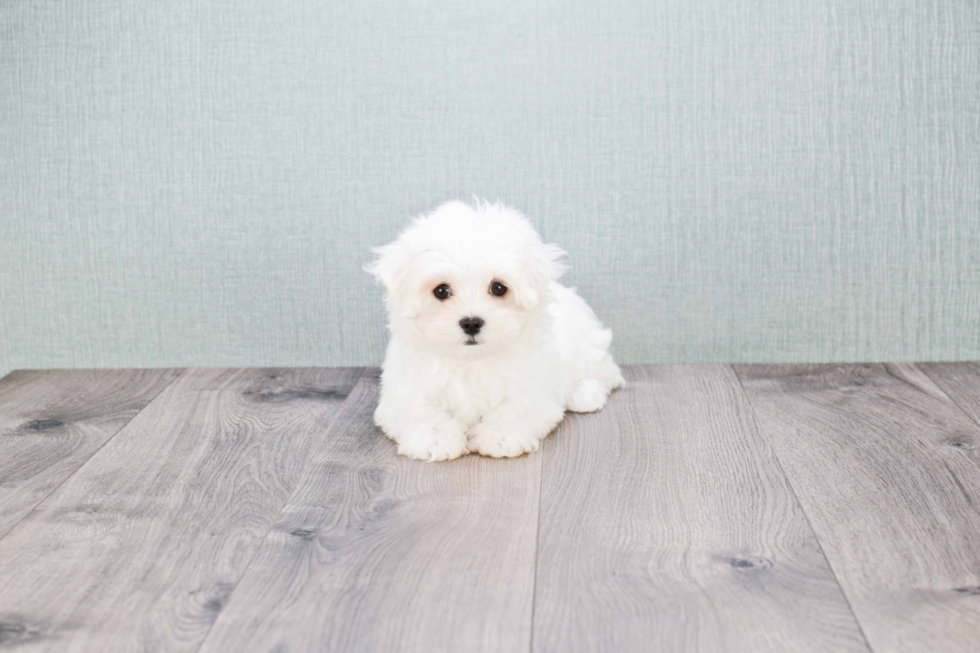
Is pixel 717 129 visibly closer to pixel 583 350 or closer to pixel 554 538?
pixel 583 350

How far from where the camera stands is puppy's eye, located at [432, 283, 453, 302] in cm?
188

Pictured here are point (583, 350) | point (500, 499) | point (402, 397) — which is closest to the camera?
point (500, 499)

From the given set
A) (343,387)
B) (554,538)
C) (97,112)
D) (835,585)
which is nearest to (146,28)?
(97,112)

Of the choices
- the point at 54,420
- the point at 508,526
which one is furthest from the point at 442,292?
the point at 54,420

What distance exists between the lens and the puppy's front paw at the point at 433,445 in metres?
1.92

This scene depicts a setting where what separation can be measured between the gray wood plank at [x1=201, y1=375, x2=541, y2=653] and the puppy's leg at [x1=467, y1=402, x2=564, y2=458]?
0.03 metres

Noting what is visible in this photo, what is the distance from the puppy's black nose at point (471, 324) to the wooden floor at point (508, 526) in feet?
0.93

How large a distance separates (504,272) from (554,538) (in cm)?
56

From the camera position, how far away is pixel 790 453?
1919mm

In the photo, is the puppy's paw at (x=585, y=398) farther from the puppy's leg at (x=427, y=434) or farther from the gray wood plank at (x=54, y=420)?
the gray wood plank at (x=54, y=420)

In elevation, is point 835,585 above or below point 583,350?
below

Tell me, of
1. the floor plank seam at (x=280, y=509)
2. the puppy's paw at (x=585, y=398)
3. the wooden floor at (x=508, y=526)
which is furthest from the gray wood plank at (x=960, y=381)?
the floor plank seam at (x=280, y=509)

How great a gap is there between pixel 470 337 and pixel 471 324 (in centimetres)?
3

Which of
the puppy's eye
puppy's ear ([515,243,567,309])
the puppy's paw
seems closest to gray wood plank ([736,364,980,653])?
the puppy's paw
